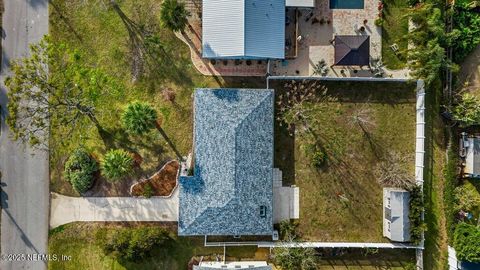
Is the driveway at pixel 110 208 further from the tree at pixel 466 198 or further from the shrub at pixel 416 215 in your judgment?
the tree at pixel 466 198

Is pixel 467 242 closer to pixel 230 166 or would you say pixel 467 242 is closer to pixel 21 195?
pixel 230 166

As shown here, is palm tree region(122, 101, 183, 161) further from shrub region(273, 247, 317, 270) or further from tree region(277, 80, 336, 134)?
shrub region(273, 247, 317, 270)

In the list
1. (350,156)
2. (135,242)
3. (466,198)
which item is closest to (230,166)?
(135,242)

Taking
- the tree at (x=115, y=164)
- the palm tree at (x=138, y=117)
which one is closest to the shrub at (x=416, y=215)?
the palm tree at (x=138, y=117)

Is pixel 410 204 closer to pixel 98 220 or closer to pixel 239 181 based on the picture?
pixel 239 181

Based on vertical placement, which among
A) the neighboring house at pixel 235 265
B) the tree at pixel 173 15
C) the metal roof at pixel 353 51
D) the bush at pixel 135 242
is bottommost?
the neighboring house at pixel 235 265

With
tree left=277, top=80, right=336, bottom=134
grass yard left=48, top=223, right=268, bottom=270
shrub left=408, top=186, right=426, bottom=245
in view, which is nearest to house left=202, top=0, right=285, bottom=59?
tree left=277, top=80, right=336, bottom=134

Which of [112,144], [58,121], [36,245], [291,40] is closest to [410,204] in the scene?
[291,40]
